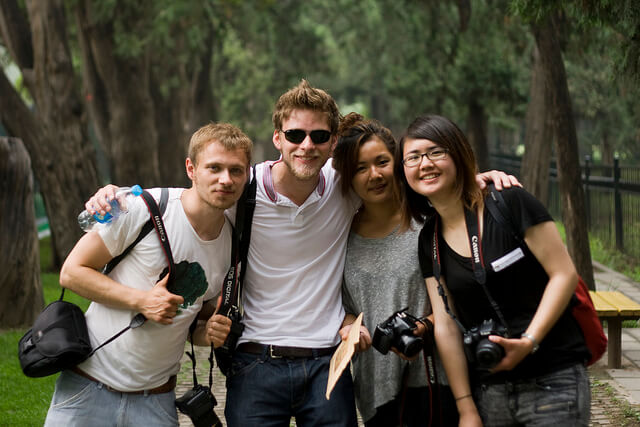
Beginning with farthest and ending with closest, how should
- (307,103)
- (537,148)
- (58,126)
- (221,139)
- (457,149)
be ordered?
(58,126), (537,148), (307,103), (221,139), (457,149)

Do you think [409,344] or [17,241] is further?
[17,241]

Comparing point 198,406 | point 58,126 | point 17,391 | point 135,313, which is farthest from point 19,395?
point 58,126

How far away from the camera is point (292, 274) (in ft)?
12.0

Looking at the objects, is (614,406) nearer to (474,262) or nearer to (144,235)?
(474,262)

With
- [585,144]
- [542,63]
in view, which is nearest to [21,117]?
[542,63]

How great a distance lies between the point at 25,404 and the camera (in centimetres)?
621

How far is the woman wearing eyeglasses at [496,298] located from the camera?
118 inches

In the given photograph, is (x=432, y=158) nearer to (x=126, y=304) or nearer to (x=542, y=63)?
(x=126, y=304)

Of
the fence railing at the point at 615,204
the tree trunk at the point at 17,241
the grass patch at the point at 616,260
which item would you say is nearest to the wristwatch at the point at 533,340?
the tree trunk at the point at 17,241

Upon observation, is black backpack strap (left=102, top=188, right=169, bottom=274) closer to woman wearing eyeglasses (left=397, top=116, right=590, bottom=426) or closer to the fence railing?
woman wearing eyeglasses (left=397, top=116, right=590, bottom=426)

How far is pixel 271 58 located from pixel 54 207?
15.9m

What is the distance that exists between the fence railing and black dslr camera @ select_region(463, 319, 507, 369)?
26.9 feet

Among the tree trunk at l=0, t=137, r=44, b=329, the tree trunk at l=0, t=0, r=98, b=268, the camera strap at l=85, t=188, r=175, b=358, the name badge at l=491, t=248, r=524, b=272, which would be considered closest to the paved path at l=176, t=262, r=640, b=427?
the tree trunk at l=0, t=137, r=44, b=329

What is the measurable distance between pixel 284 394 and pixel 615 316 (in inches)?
165
